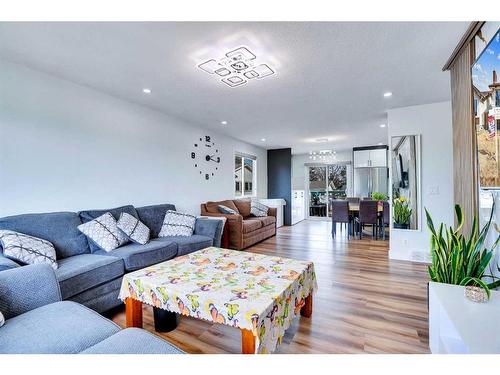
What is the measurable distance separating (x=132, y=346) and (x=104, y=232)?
190cm

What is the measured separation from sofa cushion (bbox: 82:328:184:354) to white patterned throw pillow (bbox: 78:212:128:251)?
167cm

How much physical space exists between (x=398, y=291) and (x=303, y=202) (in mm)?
5985

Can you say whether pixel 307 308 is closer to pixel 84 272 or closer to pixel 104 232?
pixel 84 272

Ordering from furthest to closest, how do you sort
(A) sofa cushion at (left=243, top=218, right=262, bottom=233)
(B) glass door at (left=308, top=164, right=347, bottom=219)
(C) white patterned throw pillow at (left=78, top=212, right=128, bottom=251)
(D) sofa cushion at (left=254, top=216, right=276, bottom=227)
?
1. (B) glass door at (left=308, top=164, right=347, bottom=219)
2. (D) sofa cushion at (left=254, top=216, right=276, bottom=227)
3. (A) sofa cushion at (left=243, top=218, right=262, bottom=233)
4. (C) white patterned throw pillow at (left=78, top=212, right=128, bottom=251)

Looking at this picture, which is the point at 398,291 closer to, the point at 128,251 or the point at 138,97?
the point at 128,251

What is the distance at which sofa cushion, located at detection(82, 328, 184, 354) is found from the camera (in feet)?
3.28

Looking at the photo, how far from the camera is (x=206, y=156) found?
16.2 ft

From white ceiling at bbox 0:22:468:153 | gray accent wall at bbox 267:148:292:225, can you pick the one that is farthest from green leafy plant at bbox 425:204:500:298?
gray accent wall at bbox 267:148:292:225

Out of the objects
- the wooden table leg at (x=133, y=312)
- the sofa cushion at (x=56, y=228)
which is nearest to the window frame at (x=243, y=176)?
the sofa cushion at (x=56, y=228)

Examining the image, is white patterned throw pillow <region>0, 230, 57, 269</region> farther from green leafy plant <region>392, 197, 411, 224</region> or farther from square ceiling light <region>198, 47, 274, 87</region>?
green leafy plant <region>392, 197, 411, 224</region>

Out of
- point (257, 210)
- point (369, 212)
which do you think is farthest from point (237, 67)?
point (369, 212)

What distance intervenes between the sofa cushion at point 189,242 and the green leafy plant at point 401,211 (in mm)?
3001

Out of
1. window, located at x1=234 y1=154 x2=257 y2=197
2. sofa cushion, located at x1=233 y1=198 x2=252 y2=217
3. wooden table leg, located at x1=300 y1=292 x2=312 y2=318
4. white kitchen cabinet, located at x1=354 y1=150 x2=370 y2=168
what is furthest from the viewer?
white kitchen cabinet, located at x1=354 y1=150 x2=370 y2=168
